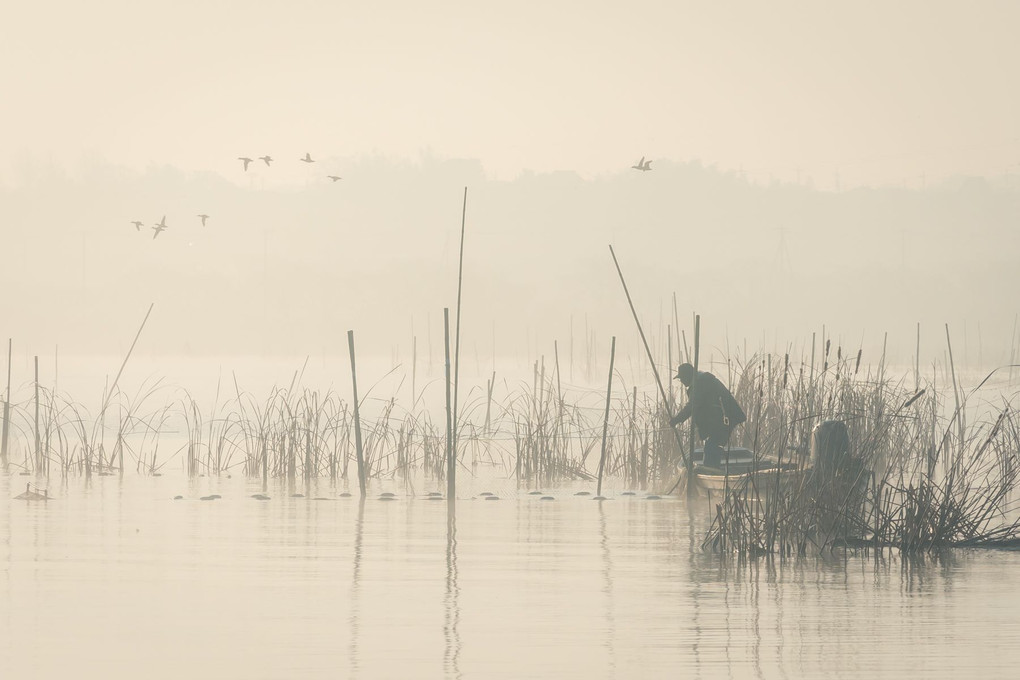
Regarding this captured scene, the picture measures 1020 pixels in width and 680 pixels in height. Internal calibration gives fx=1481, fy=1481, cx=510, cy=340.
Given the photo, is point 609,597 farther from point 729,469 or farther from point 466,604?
point 729,469

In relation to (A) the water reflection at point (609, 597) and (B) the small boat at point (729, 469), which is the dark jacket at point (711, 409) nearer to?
(B) the small boat at point (729, 469)

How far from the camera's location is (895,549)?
33.0 ft

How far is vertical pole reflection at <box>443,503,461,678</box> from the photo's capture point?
6598 millimetres

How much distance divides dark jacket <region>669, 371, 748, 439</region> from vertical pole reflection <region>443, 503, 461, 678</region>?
3602 millimetres

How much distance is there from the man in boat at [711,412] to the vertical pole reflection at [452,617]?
143 inches

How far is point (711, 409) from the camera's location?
575 inches

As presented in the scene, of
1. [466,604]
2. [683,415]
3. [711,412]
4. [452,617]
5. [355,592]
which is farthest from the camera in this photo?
[711,412]

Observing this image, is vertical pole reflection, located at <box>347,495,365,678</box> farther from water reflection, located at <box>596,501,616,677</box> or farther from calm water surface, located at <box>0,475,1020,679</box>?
water reflection, located at <box>596,501,616,677</box>

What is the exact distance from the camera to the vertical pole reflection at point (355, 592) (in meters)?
6.71

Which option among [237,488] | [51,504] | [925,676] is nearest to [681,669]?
[925,676]

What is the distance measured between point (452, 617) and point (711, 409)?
7200 mm

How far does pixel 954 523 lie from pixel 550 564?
268 cm

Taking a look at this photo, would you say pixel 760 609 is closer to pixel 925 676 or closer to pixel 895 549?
pixel 925 676

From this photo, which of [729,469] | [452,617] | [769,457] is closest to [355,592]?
[452,617]
